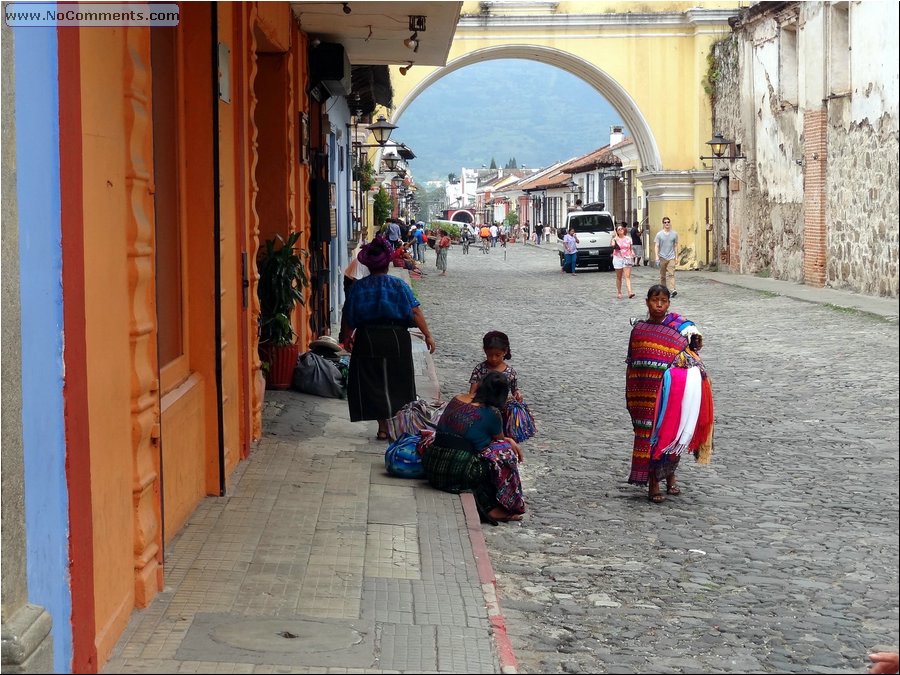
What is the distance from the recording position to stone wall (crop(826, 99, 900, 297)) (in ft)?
65.3

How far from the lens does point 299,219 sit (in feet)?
38.0

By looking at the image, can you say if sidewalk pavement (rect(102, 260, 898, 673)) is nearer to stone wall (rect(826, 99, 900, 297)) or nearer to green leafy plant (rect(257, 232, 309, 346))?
green leafy plant (rect(257, 232, 309, 346))

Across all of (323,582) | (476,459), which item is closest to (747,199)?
(476,459)

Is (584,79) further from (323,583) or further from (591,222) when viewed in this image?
(323,583)

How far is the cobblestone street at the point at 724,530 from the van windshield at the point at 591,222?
20521mm

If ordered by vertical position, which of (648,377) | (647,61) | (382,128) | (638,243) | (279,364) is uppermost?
(647,61)

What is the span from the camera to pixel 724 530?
21.0 ft

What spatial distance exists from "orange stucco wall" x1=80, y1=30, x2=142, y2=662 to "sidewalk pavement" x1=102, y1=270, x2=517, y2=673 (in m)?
0.30

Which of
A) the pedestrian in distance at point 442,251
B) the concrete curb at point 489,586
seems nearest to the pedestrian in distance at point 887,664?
the concrete curb at point 489,586

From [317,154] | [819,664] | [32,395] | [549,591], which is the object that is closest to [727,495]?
[549,591]

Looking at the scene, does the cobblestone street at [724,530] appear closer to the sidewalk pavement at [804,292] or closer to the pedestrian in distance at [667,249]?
the sidewalk pavement at [804,292]

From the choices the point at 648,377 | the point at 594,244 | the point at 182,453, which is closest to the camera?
the point at 182,453

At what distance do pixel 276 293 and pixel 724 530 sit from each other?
4.71 metres

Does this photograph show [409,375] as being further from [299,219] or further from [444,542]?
[299,219]
